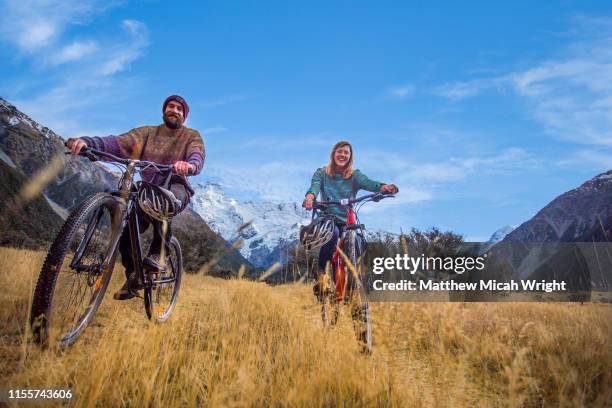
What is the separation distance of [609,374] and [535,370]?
0.51 m

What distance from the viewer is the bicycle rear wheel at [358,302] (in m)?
4.01

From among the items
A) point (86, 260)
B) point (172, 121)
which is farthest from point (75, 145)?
point (172, 121)

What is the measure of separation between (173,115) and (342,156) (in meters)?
2.36

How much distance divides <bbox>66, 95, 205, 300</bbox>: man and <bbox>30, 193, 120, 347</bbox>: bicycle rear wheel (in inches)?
32.3

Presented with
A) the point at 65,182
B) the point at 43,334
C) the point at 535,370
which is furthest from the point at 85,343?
the point at 65,182

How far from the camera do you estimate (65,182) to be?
14450 cm

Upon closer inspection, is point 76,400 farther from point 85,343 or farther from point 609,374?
point 609,374

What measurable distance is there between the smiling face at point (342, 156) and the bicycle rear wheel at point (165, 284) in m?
2.51

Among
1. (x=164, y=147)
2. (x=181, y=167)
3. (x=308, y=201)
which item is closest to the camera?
(x=181, y=167)

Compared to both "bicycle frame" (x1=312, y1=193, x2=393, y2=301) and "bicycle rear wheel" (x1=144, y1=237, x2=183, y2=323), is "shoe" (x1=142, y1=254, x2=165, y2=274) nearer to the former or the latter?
"bicycle rear wheel" (x1=144, y1=237, x2=183, y2=323)

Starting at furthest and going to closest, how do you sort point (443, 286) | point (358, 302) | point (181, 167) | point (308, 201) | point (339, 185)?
point (443, 286)
point (339, 185)
point (308, 201)
point (358, 302)
point (181, 167)

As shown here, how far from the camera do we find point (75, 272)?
336 centimetres

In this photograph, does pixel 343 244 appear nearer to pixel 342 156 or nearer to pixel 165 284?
pixel 342 156

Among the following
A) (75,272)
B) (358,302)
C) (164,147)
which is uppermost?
(164,147)
